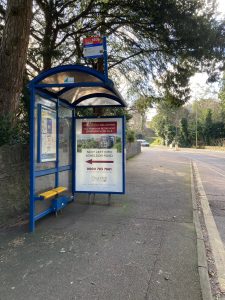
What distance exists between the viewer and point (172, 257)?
169 inches

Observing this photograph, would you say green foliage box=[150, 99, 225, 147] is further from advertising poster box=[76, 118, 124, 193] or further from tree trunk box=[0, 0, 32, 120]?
tree trunk box=[0, 0, 32, 120]

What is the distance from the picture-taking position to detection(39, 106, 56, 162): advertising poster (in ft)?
19.3

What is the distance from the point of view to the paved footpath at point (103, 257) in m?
3.38

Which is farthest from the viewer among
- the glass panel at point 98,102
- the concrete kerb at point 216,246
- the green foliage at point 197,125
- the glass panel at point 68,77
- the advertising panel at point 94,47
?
the green foliage at point 197,125

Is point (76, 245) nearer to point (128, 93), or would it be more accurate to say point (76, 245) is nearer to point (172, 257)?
point (172, 257)

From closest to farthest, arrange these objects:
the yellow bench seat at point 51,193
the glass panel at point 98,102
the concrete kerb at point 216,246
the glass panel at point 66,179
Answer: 1. the concrete kerb at point 216,246
2. the yellow bench seat at point 51,193
3. the glass panel at point 66,179
4. the glass panel at point 98,102

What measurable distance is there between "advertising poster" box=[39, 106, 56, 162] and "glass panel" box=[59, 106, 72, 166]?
1.49 feet

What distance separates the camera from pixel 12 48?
A: 6.45 metres

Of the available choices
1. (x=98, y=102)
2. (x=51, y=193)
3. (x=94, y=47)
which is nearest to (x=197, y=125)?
(x=98, y=102)

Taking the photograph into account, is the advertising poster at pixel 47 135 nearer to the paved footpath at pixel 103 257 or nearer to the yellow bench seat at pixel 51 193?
the yellow bench seat at pixel 51 193

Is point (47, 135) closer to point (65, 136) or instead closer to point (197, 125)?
point (65, 136)

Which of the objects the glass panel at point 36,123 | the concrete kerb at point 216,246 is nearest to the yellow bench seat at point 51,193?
the glass panel at point 36,123

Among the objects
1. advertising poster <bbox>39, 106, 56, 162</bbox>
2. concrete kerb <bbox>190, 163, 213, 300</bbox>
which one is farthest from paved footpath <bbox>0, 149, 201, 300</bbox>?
advertising poster <bbox>39, 106, 56, 162</bbox>

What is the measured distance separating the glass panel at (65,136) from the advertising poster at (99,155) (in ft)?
0.63
